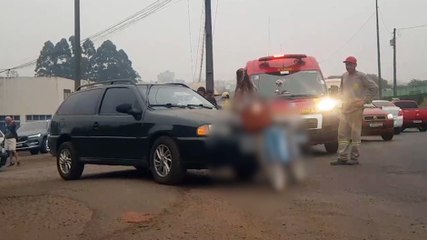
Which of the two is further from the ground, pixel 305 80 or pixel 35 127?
pixel 305 80

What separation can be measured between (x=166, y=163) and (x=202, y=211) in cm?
158

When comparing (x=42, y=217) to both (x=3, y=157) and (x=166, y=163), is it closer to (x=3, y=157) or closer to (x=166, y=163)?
(x=166, y=163)

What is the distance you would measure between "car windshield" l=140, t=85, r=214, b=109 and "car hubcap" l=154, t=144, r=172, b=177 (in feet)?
1.94

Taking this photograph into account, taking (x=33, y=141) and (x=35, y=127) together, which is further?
(x=35, y=127)

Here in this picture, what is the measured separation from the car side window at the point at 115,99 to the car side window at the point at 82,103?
0.81 ft

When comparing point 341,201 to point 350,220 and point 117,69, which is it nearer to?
point 350,220

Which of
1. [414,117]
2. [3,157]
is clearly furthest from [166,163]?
[414,117]

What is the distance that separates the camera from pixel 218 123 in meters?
1.88

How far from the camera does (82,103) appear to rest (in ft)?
33.2

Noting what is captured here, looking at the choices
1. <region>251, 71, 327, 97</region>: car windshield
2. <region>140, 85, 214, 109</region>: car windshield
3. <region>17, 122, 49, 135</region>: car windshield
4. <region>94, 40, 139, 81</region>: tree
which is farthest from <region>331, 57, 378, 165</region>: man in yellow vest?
<region>94, 40, 139, 81</region>: tree

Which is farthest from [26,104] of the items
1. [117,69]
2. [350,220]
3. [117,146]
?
[350,220]

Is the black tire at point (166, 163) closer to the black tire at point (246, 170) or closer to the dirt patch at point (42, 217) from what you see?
the dirt patch at point (42, 217)

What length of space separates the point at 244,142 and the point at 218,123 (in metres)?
0.23

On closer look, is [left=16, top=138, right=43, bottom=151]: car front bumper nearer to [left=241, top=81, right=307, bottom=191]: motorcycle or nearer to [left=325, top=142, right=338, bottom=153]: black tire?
[left=325, top=142, right=338, bottom=153]: black tire
